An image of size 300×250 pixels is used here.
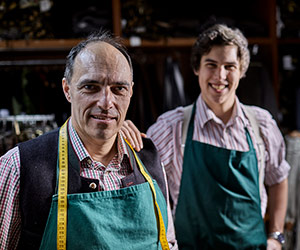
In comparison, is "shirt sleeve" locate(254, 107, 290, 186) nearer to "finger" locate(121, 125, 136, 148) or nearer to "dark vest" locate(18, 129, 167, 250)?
"finger" locate(121, 125, 136, 148)

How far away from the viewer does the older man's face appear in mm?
1086

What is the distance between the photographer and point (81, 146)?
3.76 ft

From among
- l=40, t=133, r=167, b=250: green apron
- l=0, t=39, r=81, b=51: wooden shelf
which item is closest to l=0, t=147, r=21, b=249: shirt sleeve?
l=40, t=133, r=167, b=250: green apron

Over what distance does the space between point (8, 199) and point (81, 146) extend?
0.26 m

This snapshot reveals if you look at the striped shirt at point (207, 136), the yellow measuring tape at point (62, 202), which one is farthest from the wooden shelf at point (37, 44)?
the yellow measuring tape at point (62, 202)

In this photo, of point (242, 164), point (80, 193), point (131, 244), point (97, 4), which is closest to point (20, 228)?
point (80, 193)

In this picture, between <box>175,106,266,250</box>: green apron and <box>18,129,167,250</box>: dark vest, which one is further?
<box>175,106,266,250</box>: green apron

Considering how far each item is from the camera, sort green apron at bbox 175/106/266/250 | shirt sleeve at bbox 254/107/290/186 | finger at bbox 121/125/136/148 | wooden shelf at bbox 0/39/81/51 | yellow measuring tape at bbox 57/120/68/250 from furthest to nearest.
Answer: wooden shelf at bbox 0/39/81/51 → shirt sleeve at bbox 254/107/290/186 → green apron at bbox 175/106/266/250 → finger at bbox 121/125/136/148 → yellow measuring tape at bbox 57/120/68/250

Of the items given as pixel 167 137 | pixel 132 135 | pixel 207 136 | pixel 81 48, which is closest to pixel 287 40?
pixel 207 136

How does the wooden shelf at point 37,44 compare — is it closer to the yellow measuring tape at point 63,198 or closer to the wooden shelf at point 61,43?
the wooden shelf at point 61,43

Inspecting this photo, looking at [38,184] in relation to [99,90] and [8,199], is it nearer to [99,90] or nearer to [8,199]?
[8,199]

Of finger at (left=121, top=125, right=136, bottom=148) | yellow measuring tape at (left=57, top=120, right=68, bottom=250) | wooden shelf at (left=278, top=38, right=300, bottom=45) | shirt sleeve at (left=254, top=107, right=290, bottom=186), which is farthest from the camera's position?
wooden shelf at (left=278, top=38, right=300, bottom=45)

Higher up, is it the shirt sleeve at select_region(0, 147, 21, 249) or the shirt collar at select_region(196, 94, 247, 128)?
the shirt collar at select_region(196, 94, 247, 128)

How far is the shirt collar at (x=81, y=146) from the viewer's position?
1.13 m
